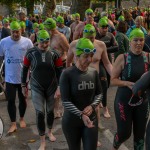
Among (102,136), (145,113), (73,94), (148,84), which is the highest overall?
(148,84)

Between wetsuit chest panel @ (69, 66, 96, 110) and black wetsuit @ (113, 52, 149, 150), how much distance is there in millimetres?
599

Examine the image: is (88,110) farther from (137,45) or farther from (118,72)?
(137,45)

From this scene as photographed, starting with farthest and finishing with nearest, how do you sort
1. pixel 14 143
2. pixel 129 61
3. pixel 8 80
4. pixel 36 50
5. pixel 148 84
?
pixel 8 80 < pixel 14 143 < pixel 36 50 < pixel 129 61 < pixel 148 84

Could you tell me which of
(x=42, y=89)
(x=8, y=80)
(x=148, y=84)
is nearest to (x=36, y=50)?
(x=42, y=89)

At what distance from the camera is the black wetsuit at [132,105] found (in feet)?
15.1

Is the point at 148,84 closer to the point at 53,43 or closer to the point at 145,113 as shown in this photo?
the point at 145,113

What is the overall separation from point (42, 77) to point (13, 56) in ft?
3.35

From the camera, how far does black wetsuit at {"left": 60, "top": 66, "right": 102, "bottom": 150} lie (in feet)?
13.6

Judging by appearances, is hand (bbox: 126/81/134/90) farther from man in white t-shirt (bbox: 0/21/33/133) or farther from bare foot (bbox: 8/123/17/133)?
bare foot (bbox: 8/123/17/133)

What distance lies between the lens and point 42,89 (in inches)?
226

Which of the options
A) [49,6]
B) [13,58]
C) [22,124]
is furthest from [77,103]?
[49,6]

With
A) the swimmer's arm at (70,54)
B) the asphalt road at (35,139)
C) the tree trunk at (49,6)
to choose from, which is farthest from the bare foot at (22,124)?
the tree trunk at (49,6)

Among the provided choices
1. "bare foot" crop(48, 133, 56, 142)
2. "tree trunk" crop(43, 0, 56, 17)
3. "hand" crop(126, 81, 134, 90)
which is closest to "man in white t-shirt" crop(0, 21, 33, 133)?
"bare foot" crop(48, 133, 56, 142)

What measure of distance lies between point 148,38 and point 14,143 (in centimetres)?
317
